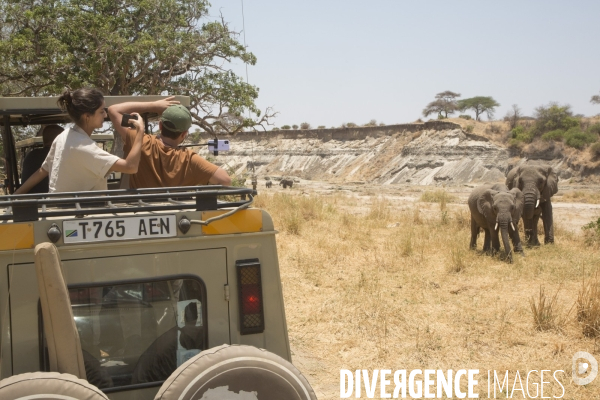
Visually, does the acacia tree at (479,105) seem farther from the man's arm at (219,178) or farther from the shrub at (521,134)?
the man's arm at (219,178)

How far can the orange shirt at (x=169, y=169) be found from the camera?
13.8 ft

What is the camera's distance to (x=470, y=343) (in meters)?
6.81

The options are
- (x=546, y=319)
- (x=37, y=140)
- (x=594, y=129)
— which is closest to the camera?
(x=37, y=140)

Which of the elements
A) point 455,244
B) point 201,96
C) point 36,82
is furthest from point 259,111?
point 455,244

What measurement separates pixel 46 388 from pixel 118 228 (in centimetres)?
82

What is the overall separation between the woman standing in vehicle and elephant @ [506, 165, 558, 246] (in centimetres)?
1174

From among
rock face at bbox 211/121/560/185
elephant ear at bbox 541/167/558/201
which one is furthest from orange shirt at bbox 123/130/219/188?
rock face at bbox 211/121/560/185

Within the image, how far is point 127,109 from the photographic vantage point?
4324 mm

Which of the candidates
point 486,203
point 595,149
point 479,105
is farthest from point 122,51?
point 479,105

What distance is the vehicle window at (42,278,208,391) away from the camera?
3221 millimetres

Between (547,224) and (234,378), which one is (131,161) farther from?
(547,224)

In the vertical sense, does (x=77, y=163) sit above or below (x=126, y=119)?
below

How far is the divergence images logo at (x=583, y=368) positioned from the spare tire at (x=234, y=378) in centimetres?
376

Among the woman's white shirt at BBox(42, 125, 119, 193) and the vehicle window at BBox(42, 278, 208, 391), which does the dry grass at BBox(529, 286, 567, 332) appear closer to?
the vehicle window at BBox(42, 278, 208, 391)
